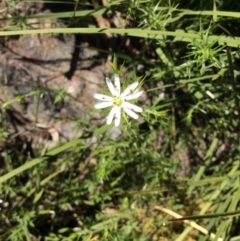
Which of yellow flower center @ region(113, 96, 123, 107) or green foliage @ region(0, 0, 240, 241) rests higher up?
yellow flower center @ region(113, 96, 123, 107)

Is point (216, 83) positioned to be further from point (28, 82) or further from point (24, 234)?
point (24, 234)

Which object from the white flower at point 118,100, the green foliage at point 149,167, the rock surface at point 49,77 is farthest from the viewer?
the rock surface at point 49,77

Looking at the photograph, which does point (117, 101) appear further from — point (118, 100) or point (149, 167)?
point (149, 167)

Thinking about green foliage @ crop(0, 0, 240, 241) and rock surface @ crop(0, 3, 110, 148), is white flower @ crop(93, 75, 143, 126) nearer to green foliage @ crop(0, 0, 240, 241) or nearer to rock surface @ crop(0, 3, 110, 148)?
green foliage @ crop(0, 0, 240, 241)

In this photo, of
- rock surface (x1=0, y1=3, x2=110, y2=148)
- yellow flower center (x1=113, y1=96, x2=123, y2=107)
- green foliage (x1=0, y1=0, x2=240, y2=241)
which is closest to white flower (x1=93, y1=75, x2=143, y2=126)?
yellow flower center (x1=113, y1=96, x2=123, y2=107)

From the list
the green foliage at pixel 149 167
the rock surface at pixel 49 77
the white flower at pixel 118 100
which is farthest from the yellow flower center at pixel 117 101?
the rock surface at pixel 49 77

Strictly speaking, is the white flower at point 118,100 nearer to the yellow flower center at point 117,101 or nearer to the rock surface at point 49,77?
the yellow flower center at point 117,101

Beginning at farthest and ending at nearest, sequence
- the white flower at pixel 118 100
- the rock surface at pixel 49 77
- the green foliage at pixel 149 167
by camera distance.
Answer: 1. the rock surface at pixel 49 77
2. the green foliage at pixel 149 167
3. the white flower at pixel 118 100

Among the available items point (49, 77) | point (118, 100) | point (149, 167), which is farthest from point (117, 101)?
point (49, 77)
